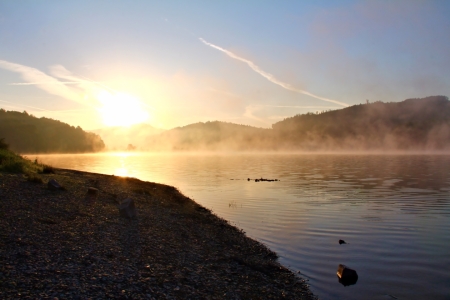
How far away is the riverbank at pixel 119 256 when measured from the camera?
903 centimetres

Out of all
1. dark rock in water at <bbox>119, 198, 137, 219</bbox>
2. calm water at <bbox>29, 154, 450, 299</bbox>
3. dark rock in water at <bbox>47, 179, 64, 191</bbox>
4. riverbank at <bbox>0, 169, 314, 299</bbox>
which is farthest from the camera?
dark rock in water at <bbox>47, 179, 64, 191</bbox>

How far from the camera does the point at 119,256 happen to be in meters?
11.8

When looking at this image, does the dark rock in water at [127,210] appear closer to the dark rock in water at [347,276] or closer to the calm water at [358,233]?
the calm water at [358,233]

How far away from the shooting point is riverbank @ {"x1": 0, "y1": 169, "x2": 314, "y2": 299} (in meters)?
9.03

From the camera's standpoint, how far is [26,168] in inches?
1095

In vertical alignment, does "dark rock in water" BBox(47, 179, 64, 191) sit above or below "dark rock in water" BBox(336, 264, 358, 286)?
A: above

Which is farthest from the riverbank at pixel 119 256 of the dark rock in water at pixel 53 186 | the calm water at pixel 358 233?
the calm water at pixel 358 233

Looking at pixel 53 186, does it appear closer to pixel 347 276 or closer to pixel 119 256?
pixel 119 256

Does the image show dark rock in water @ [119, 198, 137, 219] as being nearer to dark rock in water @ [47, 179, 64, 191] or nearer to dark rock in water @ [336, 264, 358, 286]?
dark rock in water @ [47, 179, 64, 191]

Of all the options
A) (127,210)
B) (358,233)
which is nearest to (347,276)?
(358,233)

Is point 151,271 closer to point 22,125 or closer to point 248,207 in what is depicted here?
point 248,207

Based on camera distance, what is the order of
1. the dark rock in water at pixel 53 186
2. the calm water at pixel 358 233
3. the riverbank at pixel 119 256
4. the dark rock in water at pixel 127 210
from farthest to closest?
the dark rock in water at pixel 53 186
the dark rock in water at pixel 127 210
the calm water at pixel 358 233
the riverbank at pixel 119 256

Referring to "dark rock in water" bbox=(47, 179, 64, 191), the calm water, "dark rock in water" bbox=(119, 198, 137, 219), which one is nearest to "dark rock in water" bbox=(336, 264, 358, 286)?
the calm water

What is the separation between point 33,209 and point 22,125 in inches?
8055
